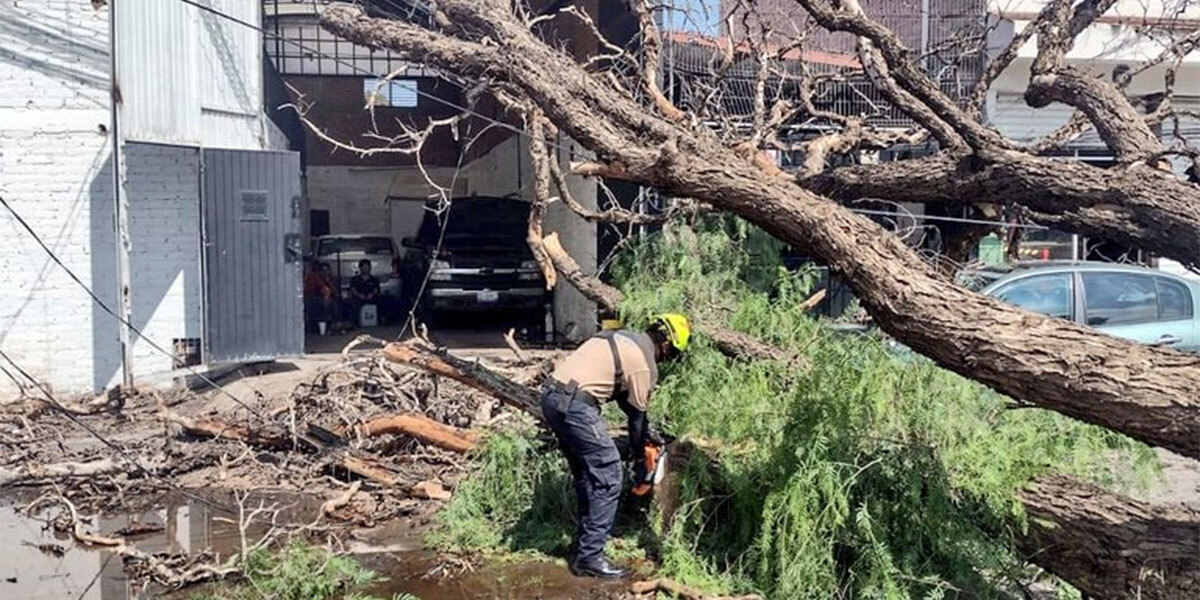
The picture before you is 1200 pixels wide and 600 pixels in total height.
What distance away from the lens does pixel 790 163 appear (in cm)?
1366

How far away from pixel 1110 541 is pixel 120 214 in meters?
9.27

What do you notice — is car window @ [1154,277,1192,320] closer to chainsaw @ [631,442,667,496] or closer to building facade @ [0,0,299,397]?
chainsaw @ [631,442,667,496]

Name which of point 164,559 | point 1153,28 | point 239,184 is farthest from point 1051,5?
point 239,184

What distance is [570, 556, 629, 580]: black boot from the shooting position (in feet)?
19.9

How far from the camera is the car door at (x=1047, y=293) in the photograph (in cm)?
937

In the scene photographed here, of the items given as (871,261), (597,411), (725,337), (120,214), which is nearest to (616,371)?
(597,411)

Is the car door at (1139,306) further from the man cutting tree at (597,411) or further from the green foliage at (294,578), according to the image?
the green foliage at (294,578)

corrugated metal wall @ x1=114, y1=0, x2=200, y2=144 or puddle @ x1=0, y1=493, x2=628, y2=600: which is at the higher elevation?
corrugated metal wall @ x1=114, y1=0, x2=200, y2=144

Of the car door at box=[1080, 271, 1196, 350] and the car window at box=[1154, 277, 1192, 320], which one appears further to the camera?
the car window at box=[1154, 277, 1192, 320]

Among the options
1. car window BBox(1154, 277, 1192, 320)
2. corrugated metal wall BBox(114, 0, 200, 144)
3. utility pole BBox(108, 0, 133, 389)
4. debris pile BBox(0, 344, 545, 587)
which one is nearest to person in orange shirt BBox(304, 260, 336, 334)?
corrugated metal wall BBox(114, 0, 200, 144)

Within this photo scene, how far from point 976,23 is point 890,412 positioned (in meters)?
9.82

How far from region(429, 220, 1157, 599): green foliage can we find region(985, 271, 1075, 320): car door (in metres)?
2.31

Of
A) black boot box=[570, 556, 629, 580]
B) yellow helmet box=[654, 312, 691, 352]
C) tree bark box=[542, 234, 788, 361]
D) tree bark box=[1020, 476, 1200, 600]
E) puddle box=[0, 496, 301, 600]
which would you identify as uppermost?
yellow helmet box=[654, 312, 691, 352]

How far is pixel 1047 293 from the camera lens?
31.0 feet
